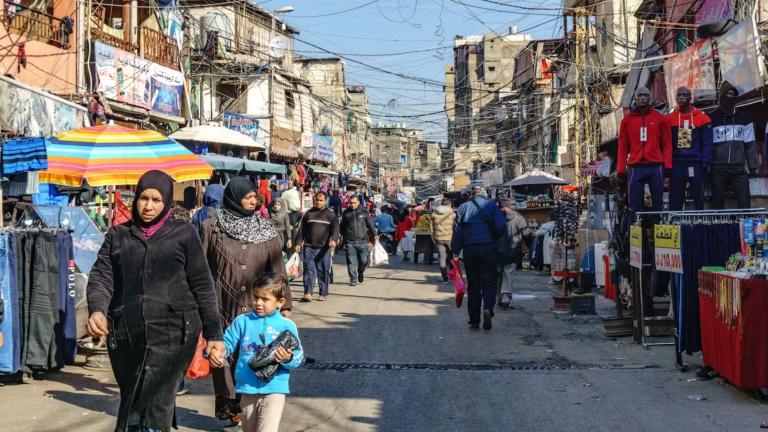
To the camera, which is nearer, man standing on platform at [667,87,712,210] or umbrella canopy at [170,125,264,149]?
man standing on platform at [667,87,712,210]

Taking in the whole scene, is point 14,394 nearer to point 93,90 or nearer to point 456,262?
point 456,262

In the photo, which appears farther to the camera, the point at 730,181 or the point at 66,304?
the point at 730,181

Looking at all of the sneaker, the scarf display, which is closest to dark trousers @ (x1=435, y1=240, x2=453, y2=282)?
the sneaker

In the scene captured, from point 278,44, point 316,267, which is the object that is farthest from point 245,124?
point 316,267

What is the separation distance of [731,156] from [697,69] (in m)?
2.93

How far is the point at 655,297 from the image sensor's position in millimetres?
11469

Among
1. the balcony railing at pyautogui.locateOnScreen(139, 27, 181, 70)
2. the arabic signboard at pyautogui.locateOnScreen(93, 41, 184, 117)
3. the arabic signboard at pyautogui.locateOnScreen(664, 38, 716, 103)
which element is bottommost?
the arabic signboard at pyautogui.locateOnScreen(664, 38, 716, 103)

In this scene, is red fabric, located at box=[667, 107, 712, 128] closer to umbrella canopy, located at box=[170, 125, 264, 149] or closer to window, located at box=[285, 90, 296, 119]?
umbrella canopy, located at box=[170, 125, 264, 149]

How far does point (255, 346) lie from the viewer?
5.09 meters

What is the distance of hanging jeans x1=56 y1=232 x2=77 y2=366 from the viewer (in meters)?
8.39

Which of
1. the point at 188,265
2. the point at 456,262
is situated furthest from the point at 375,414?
the point at 456,262

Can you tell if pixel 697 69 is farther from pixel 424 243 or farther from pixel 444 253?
pixel 424 243

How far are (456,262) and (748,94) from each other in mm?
5190

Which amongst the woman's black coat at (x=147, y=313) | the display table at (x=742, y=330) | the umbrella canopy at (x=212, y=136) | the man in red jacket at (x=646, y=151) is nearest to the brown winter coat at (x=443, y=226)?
the umbrella canopy at (x=212, y=136)
